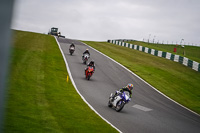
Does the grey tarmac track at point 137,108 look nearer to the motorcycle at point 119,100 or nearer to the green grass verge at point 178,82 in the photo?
the motorcycle at point 119,100

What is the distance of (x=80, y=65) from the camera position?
29.2 meters

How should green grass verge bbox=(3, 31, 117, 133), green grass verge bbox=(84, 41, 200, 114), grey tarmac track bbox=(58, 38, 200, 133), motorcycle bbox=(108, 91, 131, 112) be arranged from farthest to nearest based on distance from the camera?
green grass verge bbox=(84, 41, 200, 114) → motorcycle bbox=(108, 91, 131, 112) → grey tarmac track bbox=(58, 38, 200, 133) → green grass verge bbox=(3, 31, 117, 133)

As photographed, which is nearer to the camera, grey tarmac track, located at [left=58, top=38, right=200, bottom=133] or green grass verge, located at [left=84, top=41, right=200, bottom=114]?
grey tarmac track, located at [left=58, top=38, right=200, bottom=133]

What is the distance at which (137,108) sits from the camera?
16.7 meters

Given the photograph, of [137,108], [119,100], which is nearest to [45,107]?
[119,100]

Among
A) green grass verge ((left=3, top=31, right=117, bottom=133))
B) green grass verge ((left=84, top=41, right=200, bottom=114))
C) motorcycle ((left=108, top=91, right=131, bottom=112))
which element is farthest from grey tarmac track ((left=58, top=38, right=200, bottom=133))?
green grass verge ((left=84, top=41, right=200, bottom=114))

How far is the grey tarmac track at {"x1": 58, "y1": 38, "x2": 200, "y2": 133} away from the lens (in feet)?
43.4

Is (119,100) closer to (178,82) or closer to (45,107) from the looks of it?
(45,107)

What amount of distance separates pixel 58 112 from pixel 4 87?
10.4 meters

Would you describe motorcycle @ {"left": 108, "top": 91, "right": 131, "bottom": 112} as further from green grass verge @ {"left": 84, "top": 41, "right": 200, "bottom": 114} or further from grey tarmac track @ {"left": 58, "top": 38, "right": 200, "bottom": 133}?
green grass verge @ {"left": 84, "top": 41, "right": 200, "bottom": 114}

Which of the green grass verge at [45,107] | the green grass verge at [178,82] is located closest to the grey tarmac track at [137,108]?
the green grass verge at [45,107]

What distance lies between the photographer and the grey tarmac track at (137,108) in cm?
1323

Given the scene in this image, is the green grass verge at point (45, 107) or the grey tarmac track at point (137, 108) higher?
the green grass verge at point (45, 107)

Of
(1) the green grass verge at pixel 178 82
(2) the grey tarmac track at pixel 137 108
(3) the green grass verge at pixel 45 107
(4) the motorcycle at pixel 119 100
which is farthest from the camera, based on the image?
(1) the green grass verge at pixel 178 82
